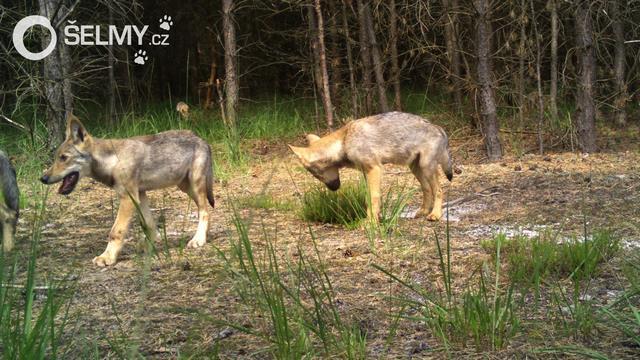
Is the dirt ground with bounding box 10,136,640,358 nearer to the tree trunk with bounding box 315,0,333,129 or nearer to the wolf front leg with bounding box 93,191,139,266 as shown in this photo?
the wolf front leg with bounding box 93,191,139,266

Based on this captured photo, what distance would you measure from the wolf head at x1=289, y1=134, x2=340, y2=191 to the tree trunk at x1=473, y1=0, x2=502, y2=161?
344 centimetres

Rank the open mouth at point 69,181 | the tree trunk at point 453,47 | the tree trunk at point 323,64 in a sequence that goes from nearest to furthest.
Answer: the open mouth at point 69,181, the tree trunk at point 323,64, the tree trunk at point 453,47

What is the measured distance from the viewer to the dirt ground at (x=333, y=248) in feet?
12.3

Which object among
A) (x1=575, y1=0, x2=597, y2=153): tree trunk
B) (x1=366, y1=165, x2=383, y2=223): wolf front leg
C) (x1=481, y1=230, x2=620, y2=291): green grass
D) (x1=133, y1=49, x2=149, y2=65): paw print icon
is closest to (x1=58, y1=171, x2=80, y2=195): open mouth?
(x1=366, y1=165, x2=383, y2=223): wolf front leg

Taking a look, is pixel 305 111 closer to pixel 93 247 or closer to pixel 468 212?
pixel 468 212

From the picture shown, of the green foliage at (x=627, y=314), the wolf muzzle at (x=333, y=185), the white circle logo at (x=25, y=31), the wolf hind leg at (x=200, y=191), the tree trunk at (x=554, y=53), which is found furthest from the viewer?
Result: the tree trunk at (x=554, y=53)

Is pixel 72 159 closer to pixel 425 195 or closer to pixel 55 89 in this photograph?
pixel 425 195

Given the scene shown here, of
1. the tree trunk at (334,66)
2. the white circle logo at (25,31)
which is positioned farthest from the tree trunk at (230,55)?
the white circle logo at (25,31)

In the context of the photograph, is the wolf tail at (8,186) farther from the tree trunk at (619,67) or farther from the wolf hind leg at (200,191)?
the tree trunk at (619,67)

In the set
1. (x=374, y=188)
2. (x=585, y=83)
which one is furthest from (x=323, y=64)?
(x=374, y=188)

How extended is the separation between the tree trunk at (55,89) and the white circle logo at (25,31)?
0.08 metres

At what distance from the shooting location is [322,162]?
7242 millimetres

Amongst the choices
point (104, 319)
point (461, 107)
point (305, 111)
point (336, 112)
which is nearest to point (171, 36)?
point (305, 111)

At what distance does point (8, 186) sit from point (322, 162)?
2783 mm
